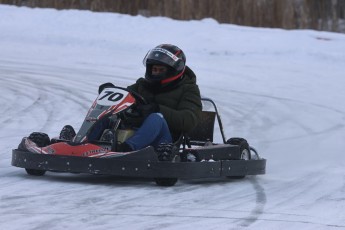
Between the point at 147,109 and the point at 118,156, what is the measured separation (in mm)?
652

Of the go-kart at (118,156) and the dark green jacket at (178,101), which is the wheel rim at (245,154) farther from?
the dark green jacket at (178,101)

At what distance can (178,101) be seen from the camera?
24.3 feet

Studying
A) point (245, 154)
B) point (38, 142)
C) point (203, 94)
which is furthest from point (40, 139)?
point (203, 94)

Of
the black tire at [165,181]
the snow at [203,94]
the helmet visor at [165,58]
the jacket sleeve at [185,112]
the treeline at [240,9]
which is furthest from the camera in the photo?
the treeline at [240,9]

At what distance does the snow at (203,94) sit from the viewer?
544cm

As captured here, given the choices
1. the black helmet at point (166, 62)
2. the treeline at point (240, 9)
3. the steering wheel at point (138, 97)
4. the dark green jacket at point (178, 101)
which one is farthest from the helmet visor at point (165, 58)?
the treeline at point (240, 9)

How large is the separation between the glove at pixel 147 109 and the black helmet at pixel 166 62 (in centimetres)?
40

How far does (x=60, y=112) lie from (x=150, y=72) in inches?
158

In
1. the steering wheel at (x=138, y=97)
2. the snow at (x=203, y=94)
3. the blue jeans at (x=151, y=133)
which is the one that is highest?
the steering wheel at (x=138, y=97)

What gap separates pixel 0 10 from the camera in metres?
19.6

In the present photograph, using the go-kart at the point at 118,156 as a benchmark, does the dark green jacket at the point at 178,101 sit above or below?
above

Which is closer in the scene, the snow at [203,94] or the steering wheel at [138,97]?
the snow at [203,94]

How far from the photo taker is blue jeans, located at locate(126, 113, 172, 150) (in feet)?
22.1

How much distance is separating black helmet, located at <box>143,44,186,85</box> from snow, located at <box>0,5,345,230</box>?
0.91 m
